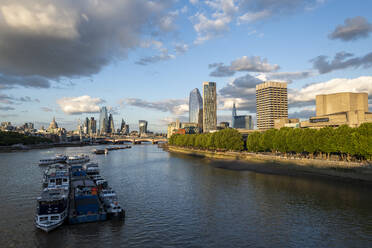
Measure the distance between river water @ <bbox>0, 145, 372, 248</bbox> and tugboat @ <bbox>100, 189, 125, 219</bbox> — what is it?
57.2 inches

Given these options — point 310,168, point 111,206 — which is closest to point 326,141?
point 310,168

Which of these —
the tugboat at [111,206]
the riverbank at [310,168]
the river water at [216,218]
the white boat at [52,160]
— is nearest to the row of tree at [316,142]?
the riverbank at [310,168]

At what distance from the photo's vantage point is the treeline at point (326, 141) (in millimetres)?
74750

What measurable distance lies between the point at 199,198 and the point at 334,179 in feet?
138

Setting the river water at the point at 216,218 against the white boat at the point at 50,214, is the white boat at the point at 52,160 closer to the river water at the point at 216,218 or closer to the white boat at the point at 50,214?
the river water at the point at 216,218

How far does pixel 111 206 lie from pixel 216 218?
15898 mm

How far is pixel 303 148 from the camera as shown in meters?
97.4

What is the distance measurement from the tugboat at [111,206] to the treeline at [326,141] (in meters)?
65.6

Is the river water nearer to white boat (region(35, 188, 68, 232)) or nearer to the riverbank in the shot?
white boat (region(35, 188, 68, 232))

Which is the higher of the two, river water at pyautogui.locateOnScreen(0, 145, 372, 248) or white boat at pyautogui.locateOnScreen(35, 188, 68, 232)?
white boat at pyautogui.locateOnScreen(35, 188, 68, 232)

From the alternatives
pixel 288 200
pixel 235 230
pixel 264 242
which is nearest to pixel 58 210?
pixel 235 230

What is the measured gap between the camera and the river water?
3256 centimetres

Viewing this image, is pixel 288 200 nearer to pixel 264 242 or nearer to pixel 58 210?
pixel 264 242

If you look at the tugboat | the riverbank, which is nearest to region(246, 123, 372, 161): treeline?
the riverbank
